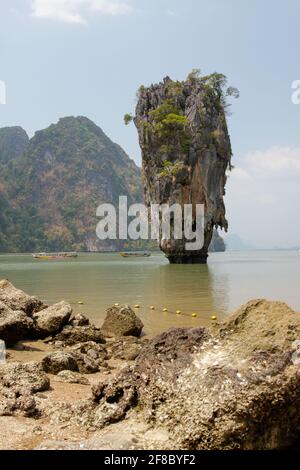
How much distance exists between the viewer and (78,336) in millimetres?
10008

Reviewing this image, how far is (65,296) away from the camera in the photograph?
18.7m

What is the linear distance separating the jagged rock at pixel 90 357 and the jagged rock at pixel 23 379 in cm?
116

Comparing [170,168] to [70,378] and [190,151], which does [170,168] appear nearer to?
[190,151]

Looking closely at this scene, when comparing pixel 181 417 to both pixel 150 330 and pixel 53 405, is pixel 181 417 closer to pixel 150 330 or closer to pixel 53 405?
pixel 53 405

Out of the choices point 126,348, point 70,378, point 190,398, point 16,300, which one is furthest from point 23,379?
point 16,300

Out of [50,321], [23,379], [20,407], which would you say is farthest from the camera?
[50,321]

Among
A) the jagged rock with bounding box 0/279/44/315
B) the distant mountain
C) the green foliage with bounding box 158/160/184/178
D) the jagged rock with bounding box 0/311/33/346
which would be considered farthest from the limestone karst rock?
the distant mountain

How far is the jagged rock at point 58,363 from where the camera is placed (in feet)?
23.3

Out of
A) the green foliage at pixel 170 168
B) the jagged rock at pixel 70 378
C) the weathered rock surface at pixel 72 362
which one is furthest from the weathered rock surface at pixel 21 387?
the green foliage at pixel 170 168

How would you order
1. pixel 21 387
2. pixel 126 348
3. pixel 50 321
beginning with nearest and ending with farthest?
1. pixel 21 387
2. pixel 126 348
3. pixel 50 321

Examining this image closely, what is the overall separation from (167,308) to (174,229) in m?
33.3

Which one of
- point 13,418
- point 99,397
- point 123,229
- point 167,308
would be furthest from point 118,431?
point 123,229

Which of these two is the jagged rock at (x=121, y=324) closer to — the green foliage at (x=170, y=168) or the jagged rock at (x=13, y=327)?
the jagged rock at (x=13, y=327)

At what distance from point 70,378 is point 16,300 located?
17.1 ft
